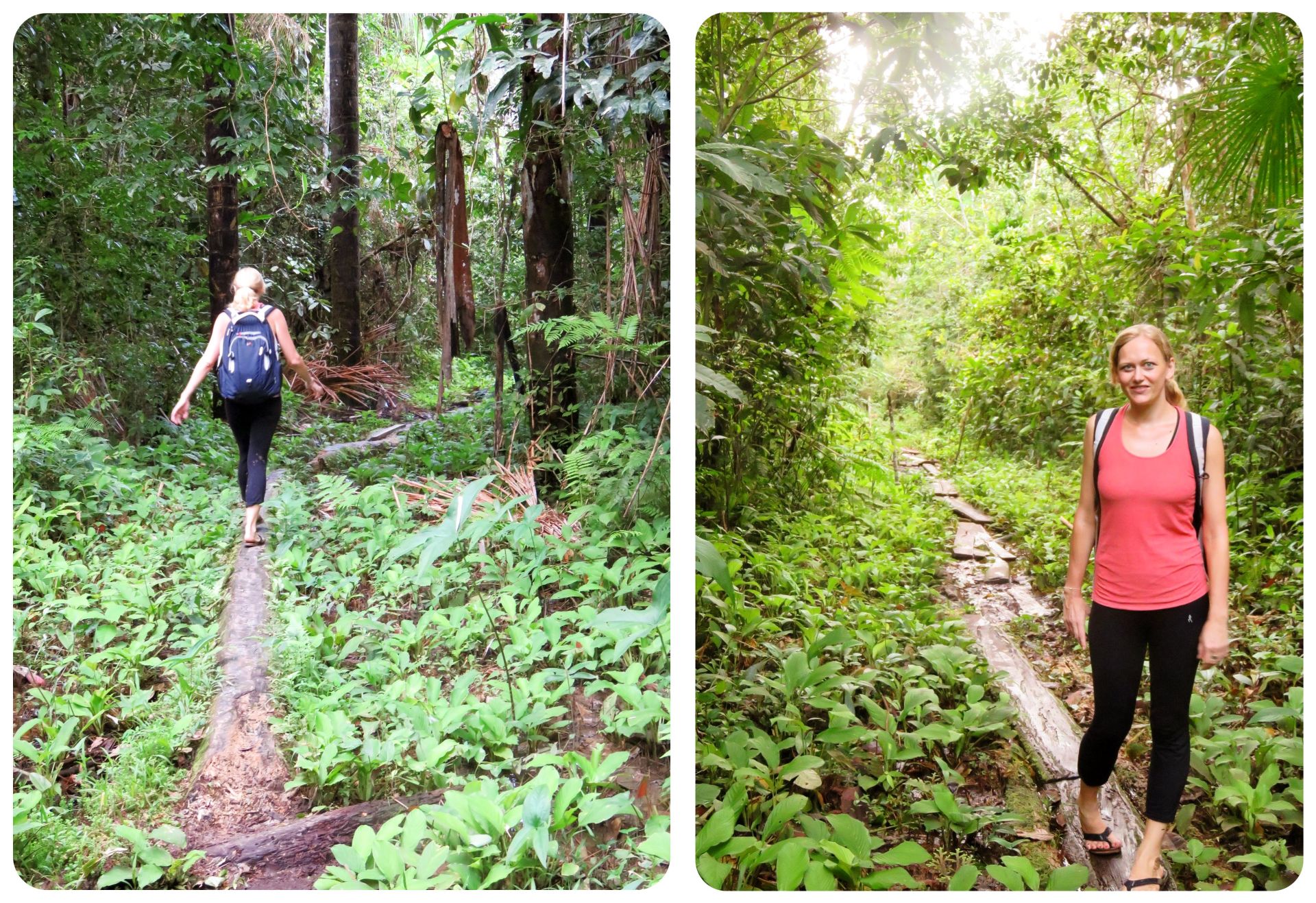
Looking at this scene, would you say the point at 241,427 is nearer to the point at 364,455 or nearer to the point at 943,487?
the point at 364,455

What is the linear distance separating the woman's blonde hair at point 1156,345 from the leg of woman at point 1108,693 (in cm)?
46

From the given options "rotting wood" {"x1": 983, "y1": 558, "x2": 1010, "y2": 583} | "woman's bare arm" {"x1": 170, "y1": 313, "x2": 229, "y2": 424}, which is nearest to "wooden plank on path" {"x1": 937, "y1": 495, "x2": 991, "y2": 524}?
"rotting wood" {"x1": 983, "y1": 558, "x2": 1010, "y2": 583}

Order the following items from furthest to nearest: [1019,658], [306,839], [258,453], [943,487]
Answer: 1. [943,487]
2. [1019,658]
3. [258,453]
4. [306,839]

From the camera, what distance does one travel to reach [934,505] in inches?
74.6

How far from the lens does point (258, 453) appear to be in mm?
1666

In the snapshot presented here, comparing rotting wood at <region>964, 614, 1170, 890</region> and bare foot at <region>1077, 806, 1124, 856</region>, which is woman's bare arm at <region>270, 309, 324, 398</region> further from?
bare foot at <region>1077, 806, 1124, 856</region>

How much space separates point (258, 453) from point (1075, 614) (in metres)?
1.88

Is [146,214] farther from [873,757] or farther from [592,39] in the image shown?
[873,757]

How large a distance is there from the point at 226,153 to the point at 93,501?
851 millimetres

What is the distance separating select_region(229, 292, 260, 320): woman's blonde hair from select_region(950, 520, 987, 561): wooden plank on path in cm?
177

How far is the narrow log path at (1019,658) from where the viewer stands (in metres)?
1.56

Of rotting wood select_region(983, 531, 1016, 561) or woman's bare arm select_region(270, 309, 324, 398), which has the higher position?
woman's bare arm select_region(270, 309, 324, 398)

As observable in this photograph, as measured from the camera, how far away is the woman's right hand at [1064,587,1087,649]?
5.17 feet

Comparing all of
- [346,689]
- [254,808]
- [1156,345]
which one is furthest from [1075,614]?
[254,808]
